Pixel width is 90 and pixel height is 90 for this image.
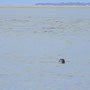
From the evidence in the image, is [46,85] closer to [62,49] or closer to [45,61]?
[45,61]

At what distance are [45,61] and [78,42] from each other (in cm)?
839

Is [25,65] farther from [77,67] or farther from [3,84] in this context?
Result: [3,84]

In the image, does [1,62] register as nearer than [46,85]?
No

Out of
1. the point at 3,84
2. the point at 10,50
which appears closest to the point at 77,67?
the point at 3,84

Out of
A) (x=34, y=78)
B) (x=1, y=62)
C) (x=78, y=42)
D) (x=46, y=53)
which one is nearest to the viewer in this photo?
(x=34, y=78)

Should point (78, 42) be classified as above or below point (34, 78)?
below

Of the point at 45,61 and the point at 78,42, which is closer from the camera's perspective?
the point at 45,61

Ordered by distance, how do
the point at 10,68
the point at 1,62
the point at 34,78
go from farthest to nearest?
the point at 1,62 < the point at 10,68 < the point at 34,78

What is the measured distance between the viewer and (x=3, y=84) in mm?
17016

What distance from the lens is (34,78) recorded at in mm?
18156

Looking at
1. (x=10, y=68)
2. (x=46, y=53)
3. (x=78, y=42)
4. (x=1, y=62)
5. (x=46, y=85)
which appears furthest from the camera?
(x=78, y=42)

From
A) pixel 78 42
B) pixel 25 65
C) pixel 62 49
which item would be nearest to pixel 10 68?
pixel 25 65

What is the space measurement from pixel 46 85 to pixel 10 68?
3801mm

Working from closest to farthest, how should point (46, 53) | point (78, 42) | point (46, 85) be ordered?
point (46, 85), point (46, 53), point (78, 42)
